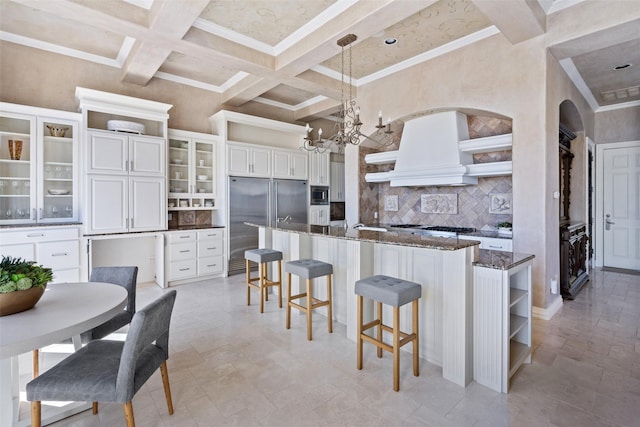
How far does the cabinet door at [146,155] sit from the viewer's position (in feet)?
14.7

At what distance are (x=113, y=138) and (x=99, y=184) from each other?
655mm

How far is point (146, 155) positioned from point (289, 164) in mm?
2454

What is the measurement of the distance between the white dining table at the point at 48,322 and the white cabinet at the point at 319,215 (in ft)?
15.1

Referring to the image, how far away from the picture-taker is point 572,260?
173 inches

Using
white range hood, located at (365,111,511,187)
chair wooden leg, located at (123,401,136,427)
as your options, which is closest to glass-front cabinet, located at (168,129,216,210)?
white range hood, located at (365,111,511,187)

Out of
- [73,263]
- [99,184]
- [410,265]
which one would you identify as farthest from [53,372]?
[99,184]

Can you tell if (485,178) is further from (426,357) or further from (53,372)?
(53,372)

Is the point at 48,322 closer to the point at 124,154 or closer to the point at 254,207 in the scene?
the point at 124,154

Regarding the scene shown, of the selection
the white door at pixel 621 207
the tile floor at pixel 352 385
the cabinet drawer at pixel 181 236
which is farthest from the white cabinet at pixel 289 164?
the white door at pixel 621 207

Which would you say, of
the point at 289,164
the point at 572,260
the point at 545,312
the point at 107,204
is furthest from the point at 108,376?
the point at 572,260

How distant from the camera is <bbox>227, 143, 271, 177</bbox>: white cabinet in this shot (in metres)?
5.42

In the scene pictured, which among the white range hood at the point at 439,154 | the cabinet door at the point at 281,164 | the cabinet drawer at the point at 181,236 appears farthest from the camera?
the cabinet door at the point at 281,164

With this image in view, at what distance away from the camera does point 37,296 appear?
1680 mm

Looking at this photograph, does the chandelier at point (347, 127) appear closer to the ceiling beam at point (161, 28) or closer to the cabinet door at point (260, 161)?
the cabinet door at point (260, 161)
